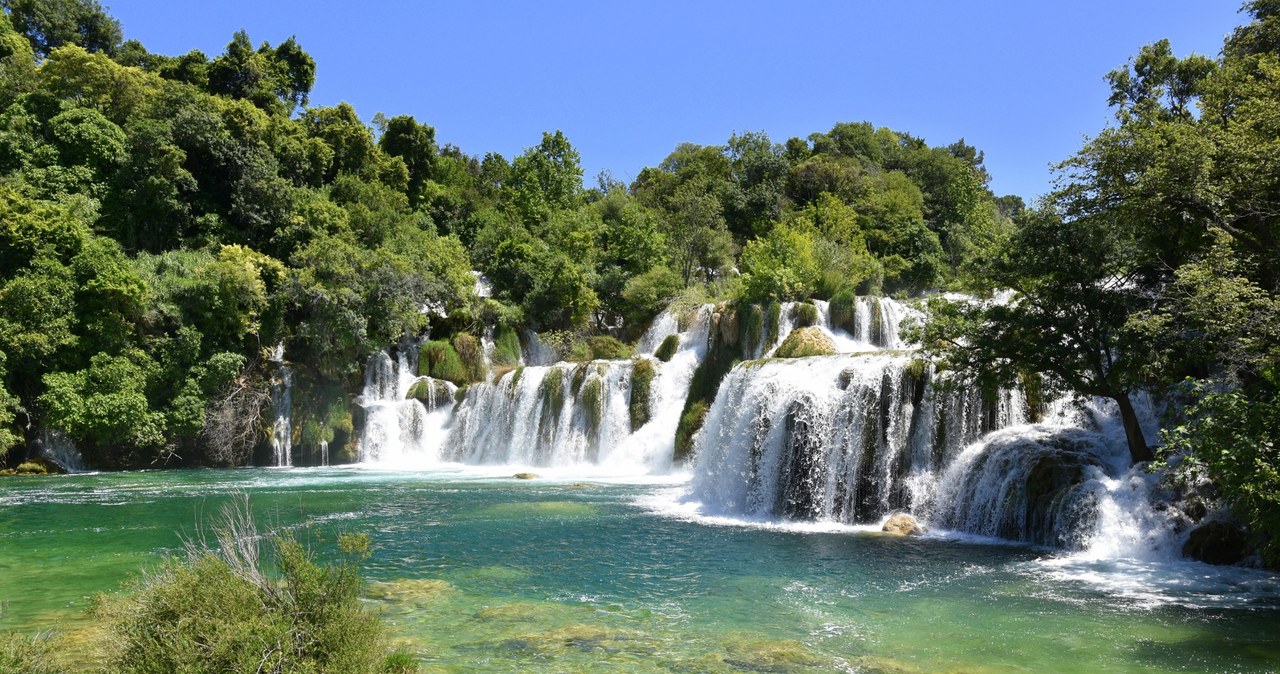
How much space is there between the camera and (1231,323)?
8922 millimetres

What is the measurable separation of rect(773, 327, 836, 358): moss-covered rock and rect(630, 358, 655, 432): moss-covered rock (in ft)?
16.0

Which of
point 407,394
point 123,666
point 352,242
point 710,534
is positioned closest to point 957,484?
point 710,534

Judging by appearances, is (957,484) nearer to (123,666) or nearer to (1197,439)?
(1197,439)

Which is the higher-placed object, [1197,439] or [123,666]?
[1197,439]

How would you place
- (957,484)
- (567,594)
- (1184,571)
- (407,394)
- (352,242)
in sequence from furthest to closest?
1. (352,242)
2. (407,394)
3. (957,484)
4. (1184,571)
5. (567,594)

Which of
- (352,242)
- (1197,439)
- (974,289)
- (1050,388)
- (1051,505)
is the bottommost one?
(1051,505)

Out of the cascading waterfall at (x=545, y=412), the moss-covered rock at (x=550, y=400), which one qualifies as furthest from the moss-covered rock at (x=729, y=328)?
the moss-covered rock at (x=550, y=400)

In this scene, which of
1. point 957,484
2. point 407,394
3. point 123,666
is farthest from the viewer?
point 407,394

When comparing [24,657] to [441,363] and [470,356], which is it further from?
[470,356]

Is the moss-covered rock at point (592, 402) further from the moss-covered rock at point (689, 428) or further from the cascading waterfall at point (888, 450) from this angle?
the moss-covered rock at point (689, 428)

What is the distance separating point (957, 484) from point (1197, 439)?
5992 millimetres

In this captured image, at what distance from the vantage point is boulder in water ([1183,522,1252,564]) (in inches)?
441

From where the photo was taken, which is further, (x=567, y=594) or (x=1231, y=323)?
(x=567, y=594)

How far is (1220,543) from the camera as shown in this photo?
1128cm
